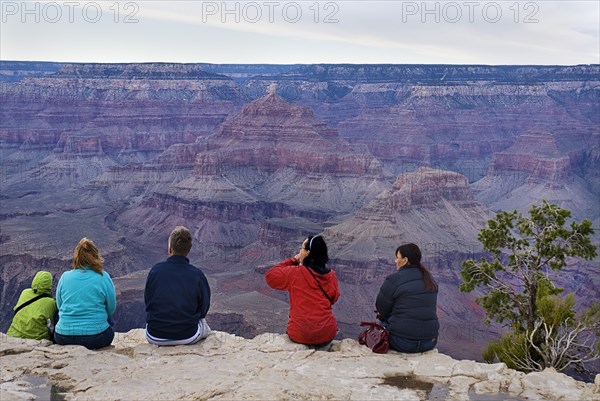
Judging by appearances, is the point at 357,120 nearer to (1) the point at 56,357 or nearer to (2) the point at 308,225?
(2) the point at 308,225

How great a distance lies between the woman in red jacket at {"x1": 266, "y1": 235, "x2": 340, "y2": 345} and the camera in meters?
13.1

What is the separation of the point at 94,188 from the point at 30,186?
17029mm

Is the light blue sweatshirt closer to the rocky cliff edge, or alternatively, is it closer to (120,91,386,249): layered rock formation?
the rocky cliff edge

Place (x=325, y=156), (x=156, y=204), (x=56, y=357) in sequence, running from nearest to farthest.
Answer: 1. (x=56, y=357)
2. (x=156, y=204)
3. (x=325, y=156)

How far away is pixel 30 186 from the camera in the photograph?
14100cm

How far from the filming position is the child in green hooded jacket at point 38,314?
1321cm

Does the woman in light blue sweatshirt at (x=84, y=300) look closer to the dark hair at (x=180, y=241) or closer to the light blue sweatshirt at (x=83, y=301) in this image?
the light blue sweatshirt at (x=83, y=301)

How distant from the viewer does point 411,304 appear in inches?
502

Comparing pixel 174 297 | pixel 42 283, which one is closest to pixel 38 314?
pixel 42 283

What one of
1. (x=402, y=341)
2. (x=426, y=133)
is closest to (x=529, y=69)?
(x=426, y=133)

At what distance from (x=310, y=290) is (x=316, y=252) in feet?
2.33

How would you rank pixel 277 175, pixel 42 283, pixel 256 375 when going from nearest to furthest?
1. pixel 256 375
2. pixel 42 283
3. pixel 277 175

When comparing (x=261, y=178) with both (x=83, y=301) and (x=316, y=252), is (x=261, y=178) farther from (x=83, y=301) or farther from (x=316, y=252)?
(x=83, y=301)

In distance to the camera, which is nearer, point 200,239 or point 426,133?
point 200,239
